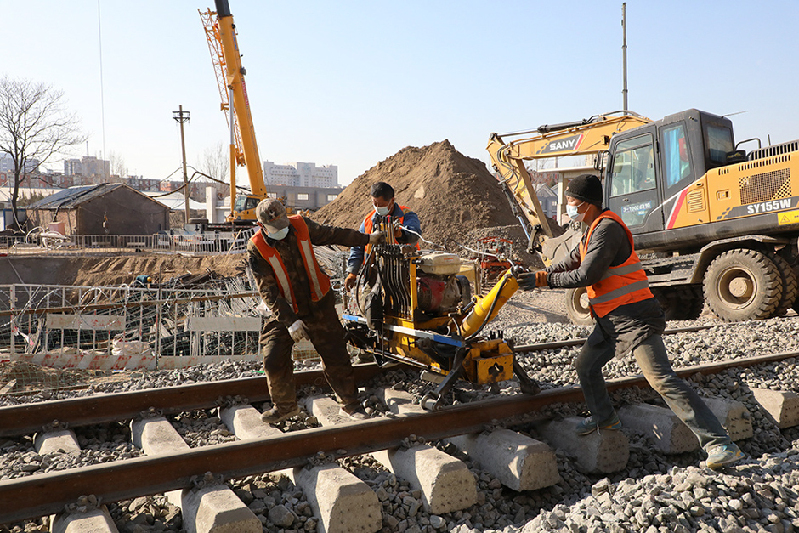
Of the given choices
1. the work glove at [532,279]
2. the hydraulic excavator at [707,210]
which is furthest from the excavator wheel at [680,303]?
the work glove at [532,279]

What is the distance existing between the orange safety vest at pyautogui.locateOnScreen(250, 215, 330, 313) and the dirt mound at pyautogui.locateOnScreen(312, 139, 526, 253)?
18.3 meters

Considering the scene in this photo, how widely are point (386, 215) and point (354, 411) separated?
1.85m

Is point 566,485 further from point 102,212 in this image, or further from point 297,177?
point 297,177

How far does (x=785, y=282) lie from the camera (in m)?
8.52

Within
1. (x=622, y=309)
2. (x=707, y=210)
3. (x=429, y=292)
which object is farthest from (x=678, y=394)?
(x=707, y=210)

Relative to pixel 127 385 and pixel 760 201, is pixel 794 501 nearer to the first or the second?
pixel 127 385

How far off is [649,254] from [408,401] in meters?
7.68

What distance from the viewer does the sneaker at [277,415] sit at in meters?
4.52

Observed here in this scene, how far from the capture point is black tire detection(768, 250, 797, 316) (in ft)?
27.9

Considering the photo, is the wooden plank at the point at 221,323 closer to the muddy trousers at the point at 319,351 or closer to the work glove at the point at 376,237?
the muddy trousers at the point at 319,351

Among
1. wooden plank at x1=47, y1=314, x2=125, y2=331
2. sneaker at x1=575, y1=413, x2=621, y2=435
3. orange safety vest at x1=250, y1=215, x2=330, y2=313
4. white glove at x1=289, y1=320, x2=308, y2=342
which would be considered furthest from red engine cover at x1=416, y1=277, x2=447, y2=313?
wooden plank at x1=47, y1=314, x2=125, y2=331

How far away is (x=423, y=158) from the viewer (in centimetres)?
3134

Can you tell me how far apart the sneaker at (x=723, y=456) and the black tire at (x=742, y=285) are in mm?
6073

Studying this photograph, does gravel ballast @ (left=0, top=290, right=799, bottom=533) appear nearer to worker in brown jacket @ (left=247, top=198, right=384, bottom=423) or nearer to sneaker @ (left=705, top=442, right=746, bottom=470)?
sneaker @ (left=705, top=442, right=746, bottom=470)
